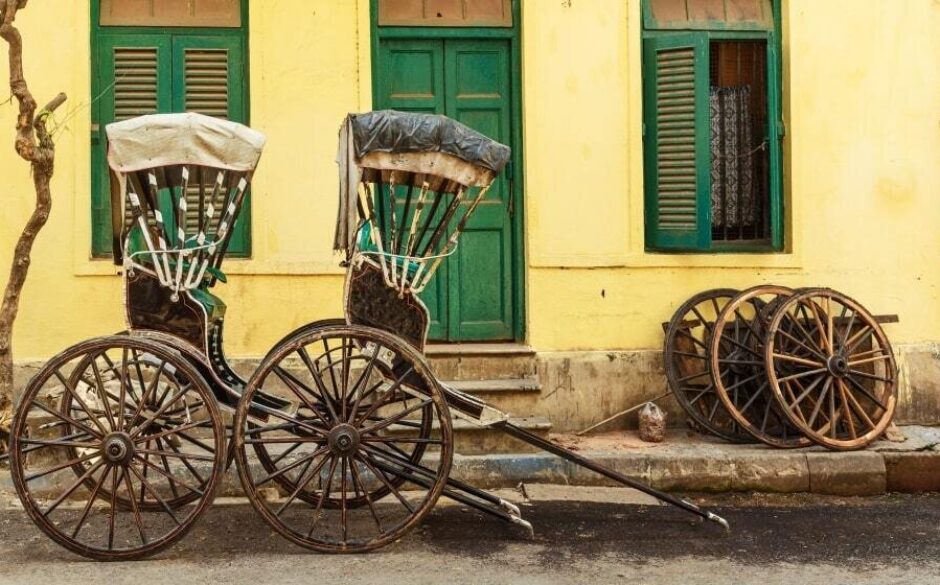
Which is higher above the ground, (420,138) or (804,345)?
(420,138)

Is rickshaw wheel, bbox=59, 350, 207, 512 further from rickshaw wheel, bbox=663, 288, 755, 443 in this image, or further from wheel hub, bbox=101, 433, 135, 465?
rickshaw wheel, bbox=663, 288, 755, 443

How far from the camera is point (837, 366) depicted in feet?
25.3

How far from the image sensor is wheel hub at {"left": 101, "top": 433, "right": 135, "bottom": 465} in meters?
5.32

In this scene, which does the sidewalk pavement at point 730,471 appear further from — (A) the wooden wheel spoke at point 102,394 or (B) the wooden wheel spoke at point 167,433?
(A) the wooden wheel spoke at point 102,394

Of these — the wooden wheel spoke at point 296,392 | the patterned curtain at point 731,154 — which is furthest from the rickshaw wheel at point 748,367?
the wooden wheel spoke at point 296,392

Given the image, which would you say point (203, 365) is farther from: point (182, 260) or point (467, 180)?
point (467, 180)

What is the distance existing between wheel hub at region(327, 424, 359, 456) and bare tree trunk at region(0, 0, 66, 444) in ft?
9.20

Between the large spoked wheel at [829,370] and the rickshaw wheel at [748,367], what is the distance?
0.41 feet

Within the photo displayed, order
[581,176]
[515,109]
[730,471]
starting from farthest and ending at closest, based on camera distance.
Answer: [515,109]
[581,176]
[730,471]

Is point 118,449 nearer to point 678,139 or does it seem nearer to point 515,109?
point 515,109

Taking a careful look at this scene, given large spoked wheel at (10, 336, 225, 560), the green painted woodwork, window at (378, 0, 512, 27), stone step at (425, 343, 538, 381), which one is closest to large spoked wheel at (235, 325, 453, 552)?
large spoked wheel at (10, 336, 225, 560)

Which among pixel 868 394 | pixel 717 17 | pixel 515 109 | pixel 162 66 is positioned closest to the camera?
pixel 868 394

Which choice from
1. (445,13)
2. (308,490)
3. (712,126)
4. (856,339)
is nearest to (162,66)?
(445,13)

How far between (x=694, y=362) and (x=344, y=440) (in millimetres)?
3602
